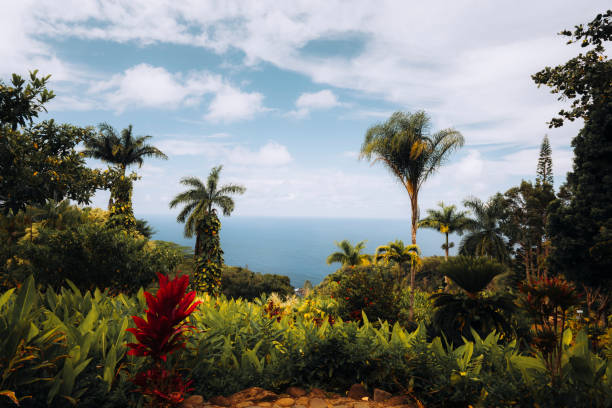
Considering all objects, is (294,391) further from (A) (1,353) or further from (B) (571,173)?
(B) (571,173)

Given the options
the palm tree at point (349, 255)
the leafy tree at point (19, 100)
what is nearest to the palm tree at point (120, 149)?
the palm tree at point (349, 255)

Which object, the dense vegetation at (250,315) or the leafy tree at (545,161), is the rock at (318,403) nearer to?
the dense vegetation at (250,315)

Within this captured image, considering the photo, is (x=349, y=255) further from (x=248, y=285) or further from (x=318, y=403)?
(x=318, y=403)

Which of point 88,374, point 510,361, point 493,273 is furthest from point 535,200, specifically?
point 88,374

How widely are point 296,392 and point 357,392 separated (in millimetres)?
678

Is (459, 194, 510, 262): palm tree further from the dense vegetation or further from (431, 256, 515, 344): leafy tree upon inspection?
(431, 256, 515, 344): leafy tree

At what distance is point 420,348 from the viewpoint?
3578 millimetres

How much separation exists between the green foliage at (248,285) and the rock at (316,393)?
77.9ft

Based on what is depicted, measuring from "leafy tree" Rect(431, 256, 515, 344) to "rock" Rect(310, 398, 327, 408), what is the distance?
2991 mm

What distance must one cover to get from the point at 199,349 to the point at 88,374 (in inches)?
40.4

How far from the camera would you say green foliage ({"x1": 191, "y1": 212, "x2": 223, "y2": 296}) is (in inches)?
695

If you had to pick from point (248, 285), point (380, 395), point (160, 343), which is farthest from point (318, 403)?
point (248, 285)

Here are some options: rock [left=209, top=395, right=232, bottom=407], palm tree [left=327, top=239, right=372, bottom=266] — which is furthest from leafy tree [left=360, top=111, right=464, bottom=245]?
rock [left=209, top=395, right=232, bottom=407]

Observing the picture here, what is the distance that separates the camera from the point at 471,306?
5562 mm
